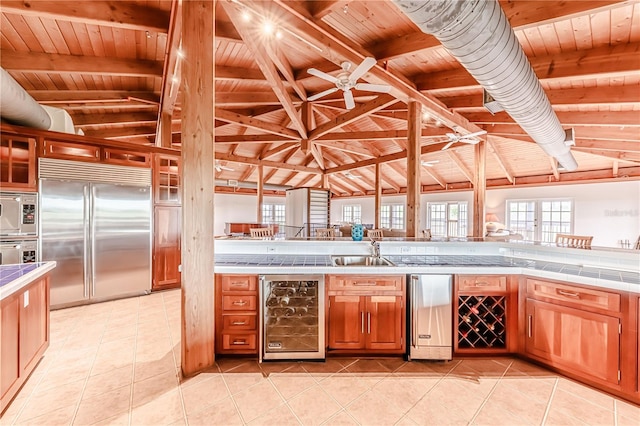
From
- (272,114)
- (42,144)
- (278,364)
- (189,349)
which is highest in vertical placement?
(272,114)

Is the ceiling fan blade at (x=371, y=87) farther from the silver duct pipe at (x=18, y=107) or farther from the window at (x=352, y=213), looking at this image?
the window at (x=352, y=213)

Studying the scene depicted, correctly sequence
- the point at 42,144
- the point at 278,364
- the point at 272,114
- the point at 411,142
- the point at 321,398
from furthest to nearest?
the point at 272,114 → the point at 411,142 → the point at 42,144 → the point at 278,364 → the point at 321,398

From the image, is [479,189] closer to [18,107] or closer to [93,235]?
[93,235]

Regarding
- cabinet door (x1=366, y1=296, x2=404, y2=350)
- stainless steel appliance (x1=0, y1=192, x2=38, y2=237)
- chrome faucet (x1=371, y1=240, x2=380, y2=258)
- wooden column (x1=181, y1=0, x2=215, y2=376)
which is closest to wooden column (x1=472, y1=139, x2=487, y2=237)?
chrome faucet (x1=371, y1=240, x2=380, y2=258)

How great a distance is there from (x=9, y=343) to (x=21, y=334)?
163 millimetres

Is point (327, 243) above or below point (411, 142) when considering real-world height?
below

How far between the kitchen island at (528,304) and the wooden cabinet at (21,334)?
130 centimetres

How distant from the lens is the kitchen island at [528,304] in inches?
75.0

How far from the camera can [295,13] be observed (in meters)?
2.41

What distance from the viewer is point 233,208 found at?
1226 centimetres

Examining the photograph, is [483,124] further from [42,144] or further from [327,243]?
[42,144]

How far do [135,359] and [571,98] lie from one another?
5913mm

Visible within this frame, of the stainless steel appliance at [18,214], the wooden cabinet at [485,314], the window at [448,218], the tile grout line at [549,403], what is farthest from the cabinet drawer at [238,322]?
the window at [448,218]

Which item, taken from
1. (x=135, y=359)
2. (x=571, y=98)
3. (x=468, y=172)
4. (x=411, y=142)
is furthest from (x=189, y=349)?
(x=468, y=172)
